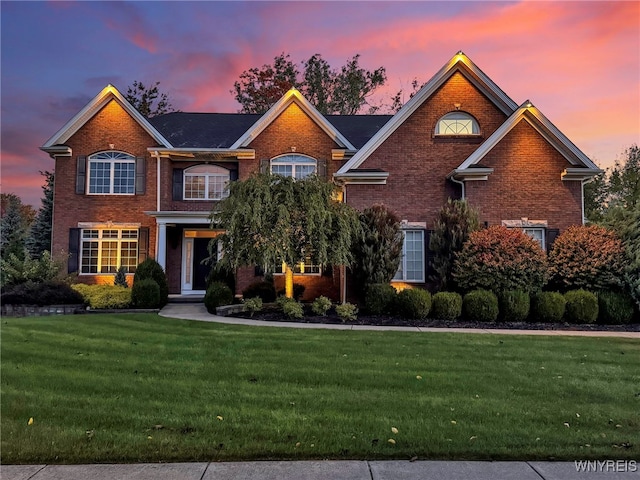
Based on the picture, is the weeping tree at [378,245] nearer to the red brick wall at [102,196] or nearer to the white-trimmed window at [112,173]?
the red brick wall at [102,196]

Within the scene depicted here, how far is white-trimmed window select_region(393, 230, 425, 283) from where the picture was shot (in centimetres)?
1518

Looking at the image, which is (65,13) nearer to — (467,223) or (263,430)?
(263,430)

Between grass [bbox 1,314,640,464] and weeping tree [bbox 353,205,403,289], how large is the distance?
4295 mm

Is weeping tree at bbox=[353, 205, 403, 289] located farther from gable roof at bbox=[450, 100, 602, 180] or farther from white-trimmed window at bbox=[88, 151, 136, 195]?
white-trimmed window at bbox=[88, 151, 136, 195]

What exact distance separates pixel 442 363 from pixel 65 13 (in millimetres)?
10773

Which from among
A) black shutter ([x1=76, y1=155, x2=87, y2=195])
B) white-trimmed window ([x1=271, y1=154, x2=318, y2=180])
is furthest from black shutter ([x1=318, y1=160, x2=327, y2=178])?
black shutter ([x1=76, y1=155, x2=87, y2=195])

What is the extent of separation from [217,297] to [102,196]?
7.77m

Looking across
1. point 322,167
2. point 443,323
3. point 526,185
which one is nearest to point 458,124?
point 526,185

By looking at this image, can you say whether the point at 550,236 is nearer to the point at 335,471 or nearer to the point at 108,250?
the point at 335,471

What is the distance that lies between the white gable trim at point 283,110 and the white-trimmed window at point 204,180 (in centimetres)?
134

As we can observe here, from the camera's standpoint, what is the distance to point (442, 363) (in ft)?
23.1

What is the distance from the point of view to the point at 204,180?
18188 mm

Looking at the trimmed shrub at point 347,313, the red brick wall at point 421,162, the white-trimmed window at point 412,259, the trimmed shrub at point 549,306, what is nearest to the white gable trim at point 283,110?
the red brick wall at point 421,162

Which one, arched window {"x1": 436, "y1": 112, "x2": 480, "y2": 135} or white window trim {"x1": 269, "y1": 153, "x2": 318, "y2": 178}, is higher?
arched window {"x1": 436, "y1": 112, "x2": 480, "y2": 135}
